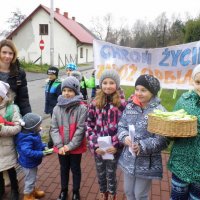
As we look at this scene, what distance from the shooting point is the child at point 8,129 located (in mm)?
3199

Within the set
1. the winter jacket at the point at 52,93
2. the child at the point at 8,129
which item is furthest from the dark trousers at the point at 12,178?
the winter jacket at the point at 52,93

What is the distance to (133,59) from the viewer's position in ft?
22.1

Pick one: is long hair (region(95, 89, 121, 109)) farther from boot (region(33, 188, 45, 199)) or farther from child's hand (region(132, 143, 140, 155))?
boot (region(33, 188, 45, 199))

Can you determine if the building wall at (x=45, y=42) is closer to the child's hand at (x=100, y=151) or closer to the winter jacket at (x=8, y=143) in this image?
the winter jacket at (x=8, y=143)

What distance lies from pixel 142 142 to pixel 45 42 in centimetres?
3610

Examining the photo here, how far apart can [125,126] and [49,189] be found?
5.53 feet

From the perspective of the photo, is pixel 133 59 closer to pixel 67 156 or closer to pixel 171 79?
pixel 171 79

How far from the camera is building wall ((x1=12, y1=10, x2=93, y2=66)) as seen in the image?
36306 mm

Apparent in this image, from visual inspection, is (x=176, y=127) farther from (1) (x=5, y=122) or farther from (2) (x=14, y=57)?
(2) (x=14, y=57)

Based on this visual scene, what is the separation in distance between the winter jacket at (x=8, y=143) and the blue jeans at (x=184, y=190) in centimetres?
185

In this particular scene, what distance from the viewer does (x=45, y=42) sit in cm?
3691

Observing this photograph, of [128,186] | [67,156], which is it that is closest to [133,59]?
[67,156]

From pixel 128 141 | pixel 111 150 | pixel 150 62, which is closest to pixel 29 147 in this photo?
pixel 111 150

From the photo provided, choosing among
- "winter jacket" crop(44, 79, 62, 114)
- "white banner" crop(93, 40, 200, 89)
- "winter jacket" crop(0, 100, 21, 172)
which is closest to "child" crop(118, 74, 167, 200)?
"winter jacket" crop(0, 100, 21, 172)
